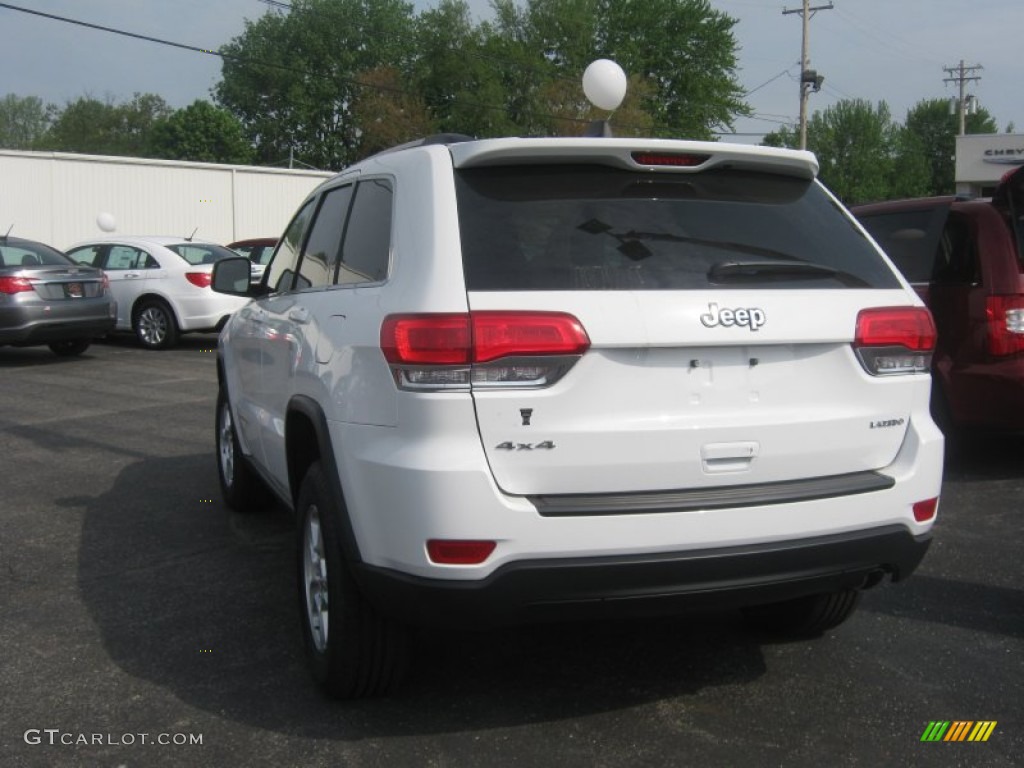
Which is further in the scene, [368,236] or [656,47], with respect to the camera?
[656,47]

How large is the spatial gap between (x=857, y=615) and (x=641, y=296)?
2.00 meters

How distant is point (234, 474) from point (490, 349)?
3339 mm

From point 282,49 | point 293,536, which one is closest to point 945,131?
point 282,49

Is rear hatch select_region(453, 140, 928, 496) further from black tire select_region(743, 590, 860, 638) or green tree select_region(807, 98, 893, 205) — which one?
green tree select_region(807, 98, 893, 205)

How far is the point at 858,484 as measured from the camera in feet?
10.5

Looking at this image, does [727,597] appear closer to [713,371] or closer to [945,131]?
[713,371]

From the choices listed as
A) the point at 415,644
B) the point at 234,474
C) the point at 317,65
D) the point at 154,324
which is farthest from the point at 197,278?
the point at 317,65

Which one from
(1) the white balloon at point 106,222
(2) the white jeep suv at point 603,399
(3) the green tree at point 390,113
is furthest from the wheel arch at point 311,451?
(3) the green tree at point 390,113

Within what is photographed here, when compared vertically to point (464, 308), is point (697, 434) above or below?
below

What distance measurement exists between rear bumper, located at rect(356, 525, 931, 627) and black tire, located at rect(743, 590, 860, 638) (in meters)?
0.77


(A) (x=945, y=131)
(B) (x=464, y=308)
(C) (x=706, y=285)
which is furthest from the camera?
(A) (x=945, y=131)

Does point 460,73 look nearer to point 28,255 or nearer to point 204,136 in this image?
point 204,136

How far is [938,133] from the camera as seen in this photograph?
3735 inches

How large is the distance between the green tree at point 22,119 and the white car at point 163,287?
284 feet
